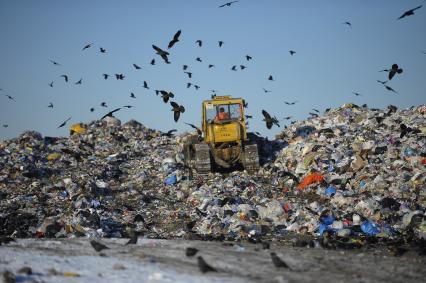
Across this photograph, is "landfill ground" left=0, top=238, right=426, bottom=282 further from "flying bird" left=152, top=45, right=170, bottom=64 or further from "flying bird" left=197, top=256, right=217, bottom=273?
"flying bird" left=152, top=45, right=170, bottom=64

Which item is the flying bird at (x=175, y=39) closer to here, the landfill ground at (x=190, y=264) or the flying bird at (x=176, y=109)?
the flying bird at (x=176, y=109)

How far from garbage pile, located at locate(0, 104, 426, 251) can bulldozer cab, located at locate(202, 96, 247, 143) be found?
1.06 meters

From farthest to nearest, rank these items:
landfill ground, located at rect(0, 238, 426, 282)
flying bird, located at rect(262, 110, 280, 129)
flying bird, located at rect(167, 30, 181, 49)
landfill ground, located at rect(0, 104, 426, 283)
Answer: flying bird, located at rect(262, 110, 280, 129), flying bird, located at rect(167, 30, 181, 49), landfill ground, located at rect(0, 104, 426, 283), landfill ground, located at rect(0, 238, 426, 282)

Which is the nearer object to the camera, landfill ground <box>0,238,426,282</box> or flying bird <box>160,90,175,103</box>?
landfill ground <box>0,238,426,282</box>

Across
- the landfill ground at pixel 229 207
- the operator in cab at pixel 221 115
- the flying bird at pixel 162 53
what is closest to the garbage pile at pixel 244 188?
the landfill ground at pixel 229 207

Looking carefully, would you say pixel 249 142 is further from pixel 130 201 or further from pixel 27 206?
pixel 27 206

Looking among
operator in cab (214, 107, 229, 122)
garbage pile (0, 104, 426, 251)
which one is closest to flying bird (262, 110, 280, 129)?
garbage pile (0, 104, 426, 251)

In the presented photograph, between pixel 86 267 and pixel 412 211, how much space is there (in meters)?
5.20

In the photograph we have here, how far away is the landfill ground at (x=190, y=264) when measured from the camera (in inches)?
135

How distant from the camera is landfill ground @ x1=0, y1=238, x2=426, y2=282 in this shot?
343 centimetres

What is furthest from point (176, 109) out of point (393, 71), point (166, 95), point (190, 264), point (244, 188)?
point (190, 264)

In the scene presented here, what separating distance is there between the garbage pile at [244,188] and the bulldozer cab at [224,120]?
106 cm

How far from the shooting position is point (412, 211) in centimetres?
684

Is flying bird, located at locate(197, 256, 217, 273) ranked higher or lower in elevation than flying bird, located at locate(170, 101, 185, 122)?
lower
